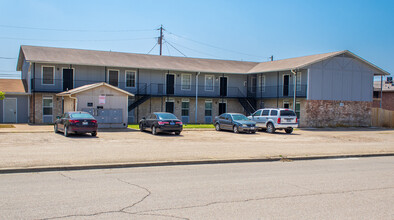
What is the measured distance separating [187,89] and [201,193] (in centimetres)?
3102

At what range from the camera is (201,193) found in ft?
25.7

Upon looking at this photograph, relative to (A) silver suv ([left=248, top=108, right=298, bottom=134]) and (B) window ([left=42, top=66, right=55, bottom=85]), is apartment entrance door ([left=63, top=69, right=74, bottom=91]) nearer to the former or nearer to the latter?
(B) window ([left=42, top=66, right=55, bottom=85])

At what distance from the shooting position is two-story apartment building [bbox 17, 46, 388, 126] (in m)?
33.2

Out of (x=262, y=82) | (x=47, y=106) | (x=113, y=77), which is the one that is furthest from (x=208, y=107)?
(x=47, y=106)

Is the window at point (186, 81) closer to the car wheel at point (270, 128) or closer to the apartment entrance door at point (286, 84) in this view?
the apartment entrance door at point (286, 84)

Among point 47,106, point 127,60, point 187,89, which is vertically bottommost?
point 47,106

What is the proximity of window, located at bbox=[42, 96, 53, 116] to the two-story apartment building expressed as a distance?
8 centimetres

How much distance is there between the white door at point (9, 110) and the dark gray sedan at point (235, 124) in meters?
18.1

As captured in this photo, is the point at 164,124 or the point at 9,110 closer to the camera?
the point at 164,124

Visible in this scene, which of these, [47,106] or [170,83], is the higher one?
[170,83]

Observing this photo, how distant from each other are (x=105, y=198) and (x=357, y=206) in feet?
15.2

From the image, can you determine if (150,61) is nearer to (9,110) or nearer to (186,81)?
(186,81)

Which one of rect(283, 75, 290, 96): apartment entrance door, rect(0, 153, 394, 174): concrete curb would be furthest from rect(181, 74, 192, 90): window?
rect(0, 153, 394, 174): concrete curb

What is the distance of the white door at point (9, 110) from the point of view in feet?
110
